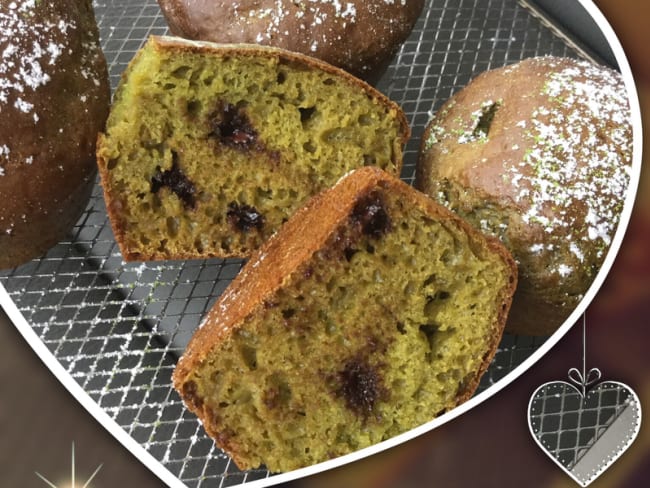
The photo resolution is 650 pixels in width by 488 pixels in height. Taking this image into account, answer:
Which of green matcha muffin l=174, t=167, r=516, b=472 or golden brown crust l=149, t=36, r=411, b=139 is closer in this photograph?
green matcha muffin l=174, t=167, r=516, b=472

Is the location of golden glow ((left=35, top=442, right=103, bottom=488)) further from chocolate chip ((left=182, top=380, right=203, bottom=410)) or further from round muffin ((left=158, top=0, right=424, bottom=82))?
round muffin ((left=158, top=0, right=424, bottom=82))

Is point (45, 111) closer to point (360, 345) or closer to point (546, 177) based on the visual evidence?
point (360, 345)

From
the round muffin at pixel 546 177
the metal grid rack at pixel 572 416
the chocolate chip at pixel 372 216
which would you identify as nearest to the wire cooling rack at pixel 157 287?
the round muffin at pixel 546 177

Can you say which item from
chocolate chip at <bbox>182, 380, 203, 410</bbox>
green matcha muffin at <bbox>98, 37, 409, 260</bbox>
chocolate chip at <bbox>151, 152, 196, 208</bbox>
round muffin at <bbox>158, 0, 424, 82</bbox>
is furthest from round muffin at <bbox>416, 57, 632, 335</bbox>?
chocolate chip at <bbox>182, 380, 203, 410</bbox>

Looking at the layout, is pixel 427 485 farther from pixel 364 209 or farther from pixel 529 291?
pixel 529 291

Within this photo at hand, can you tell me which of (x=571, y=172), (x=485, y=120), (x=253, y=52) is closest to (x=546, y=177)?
(x=571, y=172)

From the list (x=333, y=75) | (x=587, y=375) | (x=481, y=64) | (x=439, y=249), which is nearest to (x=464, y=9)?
(x=481, y=64)

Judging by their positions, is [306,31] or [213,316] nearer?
[213,316]
